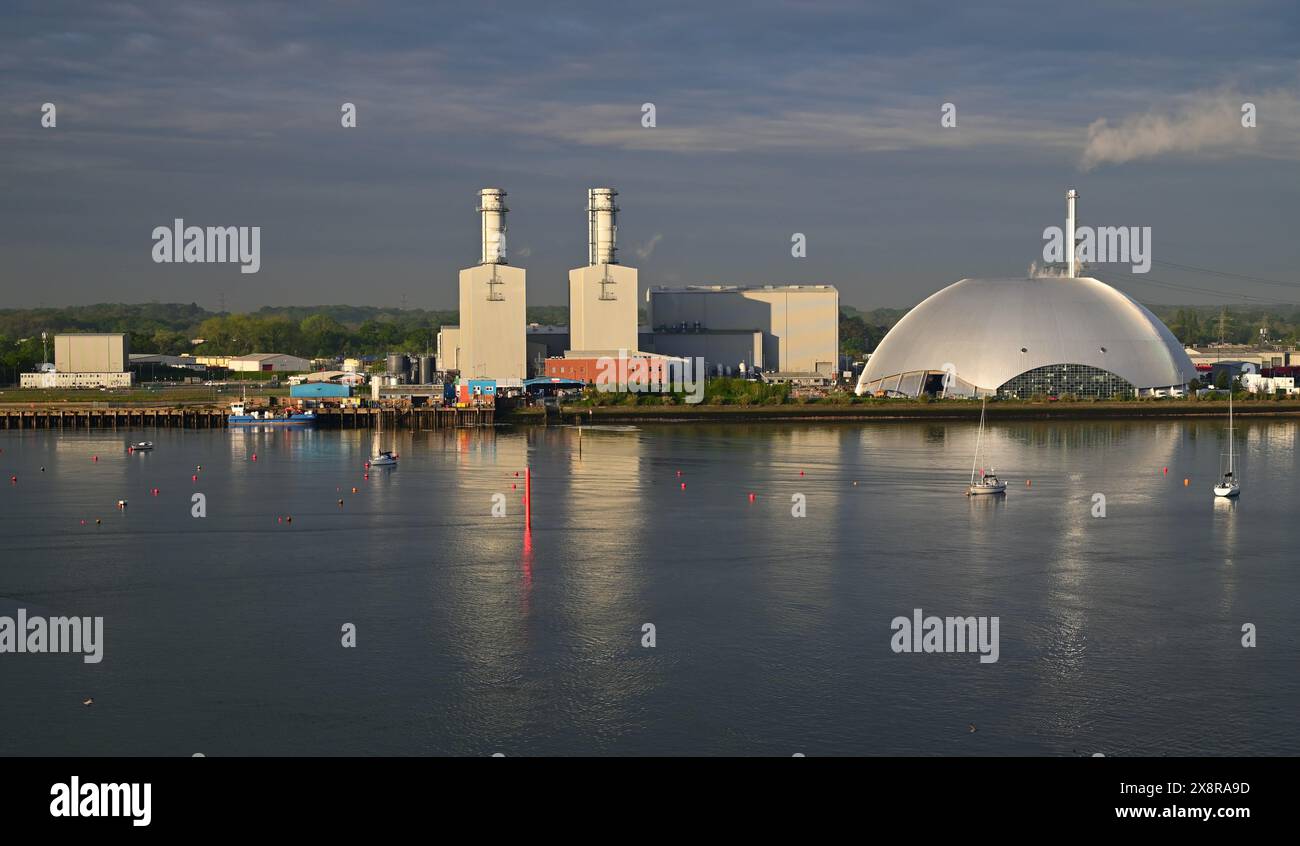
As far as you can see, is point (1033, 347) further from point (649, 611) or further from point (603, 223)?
point (649, 611)

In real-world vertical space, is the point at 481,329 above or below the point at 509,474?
above

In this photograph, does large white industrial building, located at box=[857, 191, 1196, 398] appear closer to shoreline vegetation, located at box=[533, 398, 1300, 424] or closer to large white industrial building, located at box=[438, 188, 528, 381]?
shoreline vegetation, located at box=[533, 398, 1300, 424]

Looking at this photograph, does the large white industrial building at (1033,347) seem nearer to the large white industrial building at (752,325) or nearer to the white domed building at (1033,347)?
the white domed building at (1033,347)

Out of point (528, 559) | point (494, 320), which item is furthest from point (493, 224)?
point (528, 559)

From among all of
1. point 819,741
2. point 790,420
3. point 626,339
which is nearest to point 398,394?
point 626,339
